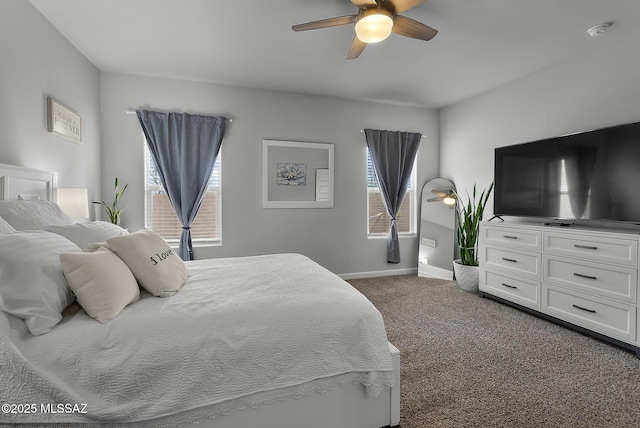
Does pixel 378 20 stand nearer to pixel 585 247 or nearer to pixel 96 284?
pixel 96 284

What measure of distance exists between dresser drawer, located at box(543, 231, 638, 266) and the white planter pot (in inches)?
39.1

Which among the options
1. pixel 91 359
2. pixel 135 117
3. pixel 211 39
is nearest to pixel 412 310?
pixel 91 359

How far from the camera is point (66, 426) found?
1.05 metres

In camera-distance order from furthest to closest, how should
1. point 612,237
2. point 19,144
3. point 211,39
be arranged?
point 211,39, point 612,237, point 19,144

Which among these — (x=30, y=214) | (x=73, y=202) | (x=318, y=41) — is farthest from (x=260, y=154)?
(x=30, y=214)

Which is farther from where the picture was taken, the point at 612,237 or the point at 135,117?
the point at 135,117

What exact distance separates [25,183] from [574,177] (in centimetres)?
449

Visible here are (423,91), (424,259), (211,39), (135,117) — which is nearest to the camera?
(211,39)

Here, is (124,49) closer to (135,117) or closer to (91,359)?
(135,117)

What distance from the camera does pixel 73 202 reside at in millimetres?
2539

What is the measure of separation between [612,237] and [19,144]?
14.8ft

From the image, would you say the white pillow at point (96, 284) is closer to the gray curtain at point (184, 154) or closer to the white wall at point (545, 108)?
the gray curtain at point (184, 154)

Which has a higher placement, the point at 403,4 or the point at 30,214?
the point at 403,4

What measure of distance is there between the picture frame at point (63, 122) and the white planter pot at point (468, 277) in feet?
14.8
